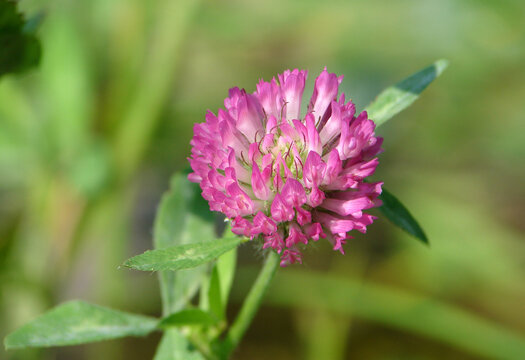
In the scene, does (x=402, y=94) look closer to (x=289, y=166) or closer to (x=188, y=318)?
(x=289, y=166)

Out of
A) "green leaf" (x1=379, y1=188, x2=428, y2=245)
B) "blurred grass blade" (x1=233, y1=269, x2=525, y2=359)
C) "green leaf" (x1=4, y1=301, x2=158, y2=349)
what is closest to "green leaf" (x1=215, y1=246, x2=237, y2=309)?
"green leaf" (x1=4, y1=301, x2=158, y2=349)

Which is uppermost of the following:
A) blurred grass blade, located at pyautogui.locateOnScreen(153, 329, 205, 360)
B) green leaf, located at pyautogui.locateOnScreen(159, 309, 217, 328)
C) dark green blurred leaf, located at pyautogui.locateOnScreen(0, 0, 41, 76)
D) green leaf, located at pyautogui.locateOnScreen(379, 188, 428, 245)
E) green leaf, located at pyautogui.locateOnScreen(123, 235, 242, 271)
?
dark green blurred leaf, located at pyautogui.locateOnScreen(0, 0, 41, 76)

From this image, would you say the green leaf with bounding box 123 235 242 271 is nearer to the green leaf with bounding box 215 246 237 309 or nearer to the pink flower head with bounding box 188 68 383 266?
the pink flower head with bounding box 188 68 383 266

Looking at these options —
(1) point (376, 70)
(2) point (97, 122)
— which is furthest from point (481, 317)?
(2) point (97, 122)

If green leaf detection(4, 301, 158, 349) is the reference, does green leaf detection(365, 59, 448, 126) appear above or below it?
above

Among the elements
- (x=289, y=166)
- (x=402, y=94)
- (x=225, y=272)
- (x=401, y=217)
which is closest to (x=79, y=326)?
(x=225, y=272)

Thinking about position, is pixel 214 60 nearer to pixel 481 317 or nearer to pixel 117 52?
pixel 117 52
